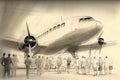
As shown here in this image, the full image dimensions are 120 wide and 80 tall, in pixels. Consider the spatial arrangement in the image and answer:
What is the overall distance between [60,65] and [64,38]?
0.65ft

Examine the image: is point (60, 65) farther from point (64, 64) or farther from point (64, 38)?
point (64, 38)

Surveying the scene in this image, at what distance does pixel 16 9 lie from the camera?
88.9 inches

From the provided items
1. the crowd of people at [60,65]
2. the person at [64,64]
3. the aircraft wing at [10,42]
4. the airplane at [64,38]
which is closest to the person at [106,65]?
the crowd of people at [60,65]

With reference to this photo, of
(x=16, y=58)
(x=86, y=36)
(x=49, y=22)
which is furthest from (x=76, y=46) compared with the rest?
(x=16, y=58)

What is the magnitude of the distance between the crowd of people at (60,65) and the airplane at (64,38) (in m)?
0.05

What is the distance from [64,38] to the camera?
224cm

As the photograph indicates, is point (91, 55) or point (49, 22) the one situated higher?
point (49, 22)

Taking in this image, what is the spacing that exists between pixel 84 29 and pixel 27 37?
42 centimetres

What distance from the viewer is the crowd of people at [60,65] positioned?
7.25 ft

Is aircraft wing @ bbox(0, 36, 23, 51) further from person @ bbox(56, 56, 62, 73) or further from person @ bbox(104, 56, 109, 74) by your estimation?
person @ bbox(104, 56, 109, 74)

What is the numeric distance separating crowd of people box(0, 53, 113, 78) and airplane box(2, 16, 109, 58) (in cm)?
5

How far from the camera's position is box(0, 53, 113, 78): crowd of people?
221cm

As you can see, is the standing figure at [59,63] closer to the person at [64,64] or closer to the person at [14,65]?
the person at [64,64]

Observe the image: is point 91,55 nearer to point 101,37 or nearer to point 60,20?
point 101,37
